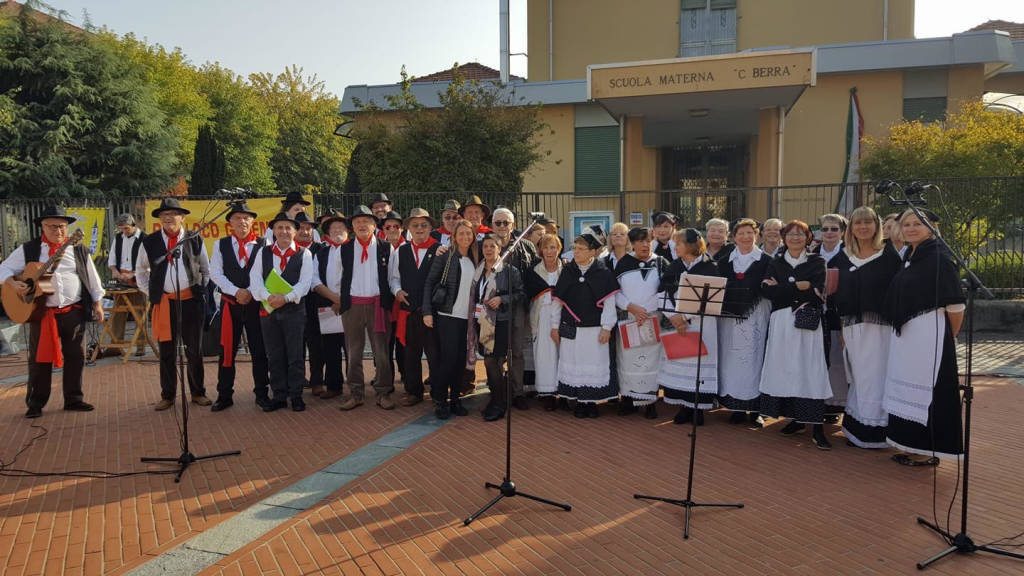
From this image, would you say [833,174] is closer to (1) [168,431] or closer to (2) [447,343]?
(2) [447,343]

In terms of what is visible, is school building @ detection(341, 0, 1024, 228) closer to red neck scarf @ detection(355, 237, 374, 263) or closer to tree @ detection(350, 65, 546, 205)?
tree @ detection(350, 65, 546, 205)

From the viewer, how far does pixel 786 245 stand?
614 centimetres

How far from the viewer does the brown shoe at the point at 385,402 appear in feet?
23.4

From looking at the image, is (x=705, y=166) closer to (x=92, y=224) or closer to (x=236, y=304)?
(x=92, y=224)

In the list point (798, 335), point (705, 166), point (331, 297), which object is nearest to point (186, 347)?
point (331, 297)

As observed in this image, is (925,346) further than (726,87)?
No

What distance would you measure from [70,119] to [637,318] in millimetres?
23143

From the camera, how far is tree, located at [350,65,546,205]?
14617 millimetres

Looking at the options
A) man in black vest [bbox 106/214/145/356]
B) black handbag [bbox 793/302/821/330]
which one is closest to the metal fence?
man in black vest [bbox 106/214/145/356]

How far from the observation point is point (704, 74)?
46.0 ft

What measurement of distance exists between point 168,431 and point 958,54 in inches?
862

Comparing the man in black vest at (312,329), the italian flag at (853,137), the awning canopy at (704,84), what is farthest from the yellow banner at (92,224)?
the italian flag at (853,137)

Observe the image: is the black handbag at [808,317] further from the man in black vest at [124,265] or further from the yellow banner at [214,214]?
the yellow banner at [214,214]

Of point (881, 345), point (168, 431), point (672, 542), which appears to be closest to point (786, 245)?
point (881, 345)
